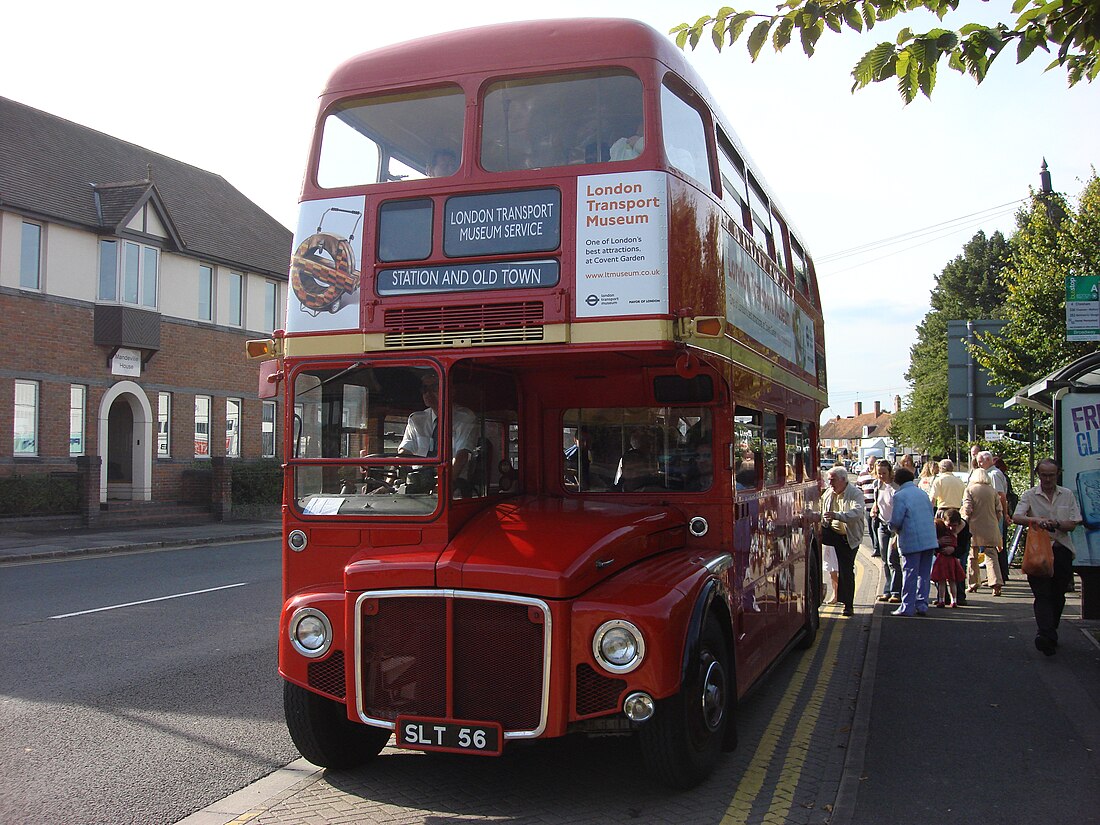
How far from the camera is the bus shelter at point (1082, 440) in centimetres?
938

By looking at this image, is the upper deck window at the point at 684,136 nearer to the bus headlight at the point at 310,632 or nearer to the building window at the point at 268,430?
the bus headlight at the point at 310,632

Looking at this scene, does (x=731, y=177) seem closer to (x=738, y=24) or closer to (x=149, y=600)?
(x=738, y=24)

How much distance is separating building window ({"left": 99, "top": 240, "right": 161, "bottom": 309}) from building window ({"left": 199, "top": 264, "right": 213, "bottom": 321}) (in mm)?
2091

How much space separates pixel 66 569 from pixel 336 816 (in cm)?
1339

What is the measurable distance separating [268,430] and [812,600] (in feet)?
84.5

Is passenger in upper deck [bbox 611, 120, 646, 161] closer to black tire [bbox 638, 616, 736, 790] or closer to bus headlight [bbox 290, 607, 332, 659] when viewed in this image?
black tire [bbox 638, 616, 736, 790]

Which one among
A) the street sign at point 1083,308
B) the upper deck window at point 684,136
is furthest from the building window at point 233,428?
the upper deck window at point 684,136

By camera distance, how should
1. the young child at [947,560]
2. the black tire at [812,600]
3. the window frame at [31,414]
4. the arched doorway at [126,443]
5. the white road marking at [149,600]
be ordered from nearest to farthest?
1. the black tire at [812,600]
2. the white road marking at [149,600]
3. the young child at [947,560]
4. the window frame at [31,414]
5. the arched doorway at [126,443]

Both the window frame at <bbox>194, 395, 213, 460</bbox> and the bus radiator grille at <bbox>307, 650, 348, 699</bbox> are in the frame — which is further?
the window frame at <bbox>194, 395, 213, 460</bbox>

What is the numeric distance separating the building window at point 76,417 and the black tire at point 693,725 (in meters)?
23.4

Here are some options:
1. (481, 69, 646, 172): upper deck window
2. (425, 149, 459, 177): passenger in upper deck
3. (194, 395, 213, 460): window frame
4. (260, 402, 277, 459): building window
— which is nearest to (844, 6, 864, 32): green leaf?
(481, 69, 646, 172): upper deck window

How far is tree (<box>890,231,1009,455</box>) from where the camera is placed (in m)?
51.0

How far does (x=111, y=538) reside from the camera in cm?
2167

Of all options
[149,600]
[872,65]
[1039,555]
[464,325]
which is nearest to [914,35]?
[872,65]
